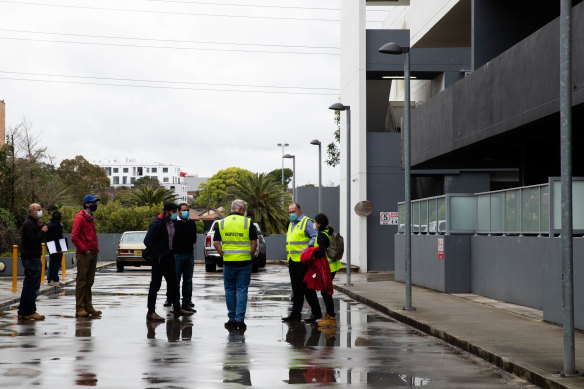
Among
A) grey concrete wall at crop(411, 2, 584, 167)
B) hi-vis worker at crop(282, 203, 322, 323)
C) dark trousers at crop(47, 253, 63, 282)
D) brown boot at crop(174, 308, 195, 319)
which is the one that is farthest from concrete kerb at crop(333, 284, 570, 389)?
dark trousers at crop(47, 253, 63, 282)

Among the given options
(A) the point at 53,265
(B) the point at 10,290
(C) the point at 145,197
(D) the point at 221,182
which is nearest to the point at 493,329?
→ (B) the point at 10,290

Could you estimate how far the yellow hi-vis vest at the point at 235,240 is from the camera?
14.3 metres

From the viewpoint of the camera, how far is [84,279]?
1602 centimetres

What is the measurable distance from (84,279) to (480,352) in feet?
24.3

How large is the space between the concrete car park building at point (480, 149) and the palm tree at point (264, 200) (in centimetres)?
1841

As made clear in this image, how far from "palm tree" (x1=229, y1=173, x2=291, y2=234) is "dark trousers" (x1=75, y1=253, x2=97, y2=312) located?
128ft

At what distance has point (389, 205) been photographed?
1459 inches

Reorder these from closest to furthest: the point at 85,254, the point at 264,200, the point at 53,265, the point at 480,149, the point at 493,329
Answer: the point at 493,329, the point at 85,254, the point at 480,149, the point at 53,265, the point at 264,200

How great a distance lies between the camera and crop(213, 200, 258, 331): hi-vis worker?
14297 mm

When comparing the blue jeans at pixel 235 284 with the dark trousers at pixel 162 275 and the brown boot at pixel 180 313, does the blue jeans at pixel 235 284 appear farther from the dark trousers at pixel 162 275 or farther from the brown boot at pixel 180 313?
the brown boot at pixel 180 313

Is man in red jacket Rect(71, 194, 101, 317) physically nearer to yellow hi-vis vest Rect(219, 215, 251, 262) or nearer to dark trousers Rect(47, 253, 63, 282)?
yellow hi-vis vest Rect(219, 215, 251, 262)

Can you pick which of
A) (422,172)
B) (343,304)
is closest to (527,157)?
(343,304)

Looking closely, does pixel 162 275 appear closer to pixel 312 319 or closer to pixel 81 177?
pixel 312 319

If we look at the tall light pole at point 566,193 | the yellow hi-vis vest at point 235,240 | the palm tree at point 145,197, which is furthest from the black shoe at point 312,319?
the palm tree at point 145,197
